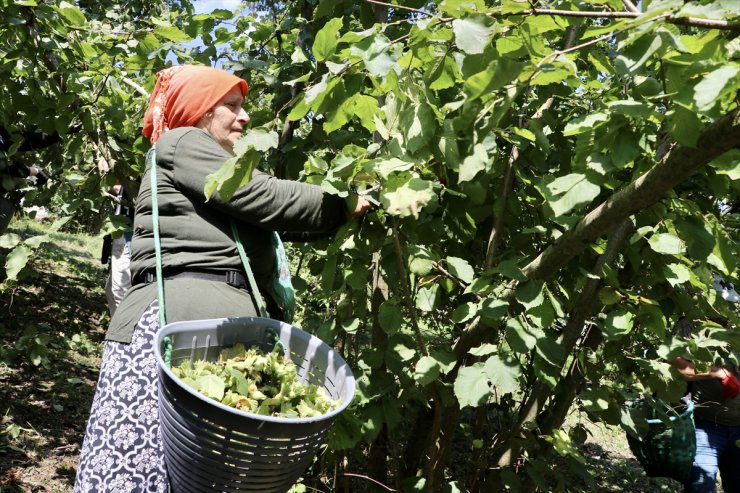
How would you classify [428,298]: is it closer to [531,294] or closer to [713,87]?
[531,294]

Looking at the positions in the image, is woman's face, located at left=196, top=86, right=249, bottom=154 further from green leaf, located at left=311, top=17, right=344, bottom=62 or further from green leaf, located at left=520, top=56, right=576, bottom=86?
green leaf, located at left=520, top=56, right=576, bottom=86

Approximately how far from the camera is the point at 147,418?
4.94 feet

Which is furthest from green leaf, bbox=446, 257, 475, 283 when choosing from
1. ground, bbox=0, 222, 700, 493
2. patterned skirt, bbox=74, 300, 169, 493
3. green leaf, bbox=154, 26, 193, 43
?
green leaf, bbox=154, 26, 193, 43

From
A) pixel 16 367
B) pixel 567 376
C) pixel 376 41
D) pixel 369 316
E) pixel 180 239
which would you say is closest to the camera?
pixel 376 41

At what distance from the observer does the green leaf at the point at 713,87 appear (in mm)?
758

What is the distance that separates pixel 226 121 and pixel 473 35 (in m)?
0.97

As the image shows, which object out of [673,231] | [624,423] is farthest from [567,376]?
[673,231]

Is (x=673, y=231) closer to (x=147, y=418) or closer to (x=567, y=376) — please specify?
(x=567, y=376)

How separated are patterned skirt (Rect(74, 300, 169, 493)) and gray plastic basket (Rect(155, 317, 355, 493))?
0.31ft

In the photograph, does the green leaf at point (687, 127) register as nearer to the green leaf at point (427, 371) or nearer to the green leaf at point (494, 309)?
the green leaf at point (494, 309)

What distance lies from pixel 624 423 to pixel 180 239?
158cm

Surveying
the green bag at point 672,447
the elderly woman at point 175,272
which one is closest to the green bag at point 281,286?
the elderly woman at point 175,272

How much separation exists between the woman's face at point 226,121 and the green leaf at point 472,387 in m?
0.92

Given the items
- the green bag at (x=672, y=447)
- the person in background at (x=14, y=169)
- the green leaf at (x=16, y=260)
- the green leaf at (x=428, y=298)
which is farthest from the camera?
the person in background at (x=14, y=169)
